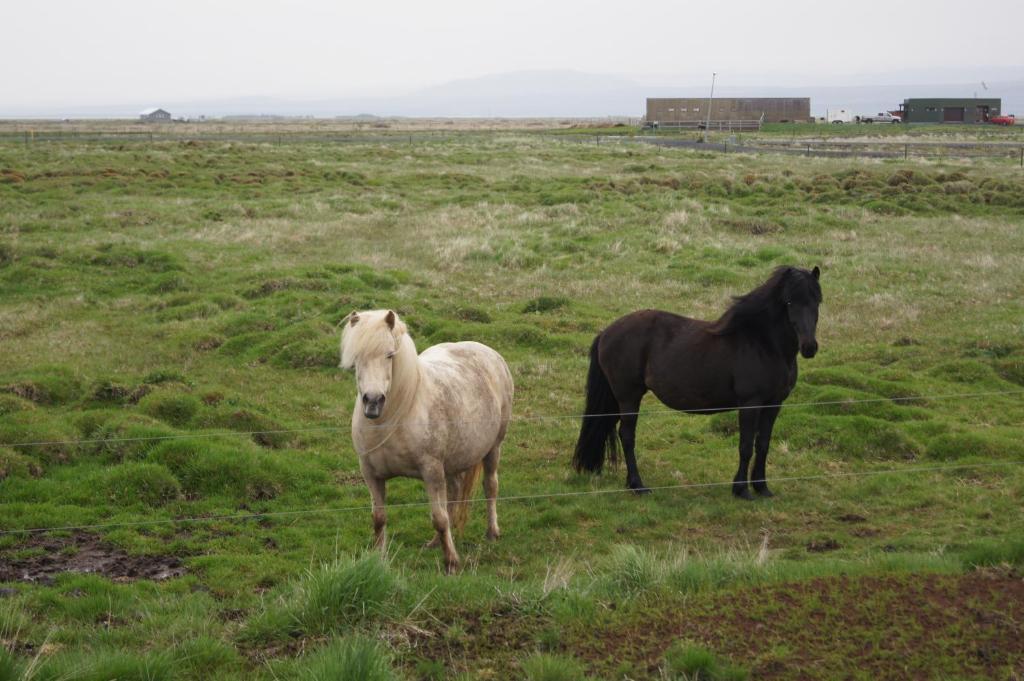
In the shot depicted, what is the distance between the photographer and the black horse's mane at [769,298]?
954 cm

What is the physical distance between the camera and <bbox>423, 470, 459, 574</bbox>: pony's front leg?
298 inches

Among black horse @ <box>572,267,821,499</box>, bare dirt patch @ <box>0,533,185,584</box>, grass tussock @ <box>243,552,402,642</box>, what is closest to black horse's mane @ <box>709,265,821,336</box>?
black horse @ <box>572,267,821,499</box>

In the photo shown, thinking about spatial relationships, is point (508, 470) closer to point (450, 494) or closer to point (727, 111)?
point (450, 494)

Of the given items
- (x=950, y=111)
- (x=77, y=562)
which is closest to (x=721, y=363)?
(x=77, y=562)

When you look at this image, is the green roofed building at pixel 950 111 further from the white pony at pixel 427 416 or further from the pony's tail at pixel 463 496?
the pony's tail at pixel 463 496

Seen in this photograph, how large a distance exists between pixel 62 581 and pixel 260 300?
436 inches

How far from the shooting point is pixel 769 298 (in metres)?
9.77

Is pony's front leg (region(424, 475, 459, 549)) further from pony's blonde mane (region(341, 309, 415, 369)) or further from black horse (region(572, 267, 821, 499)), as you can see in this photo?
black horse (region(572, 267, 821, 499))

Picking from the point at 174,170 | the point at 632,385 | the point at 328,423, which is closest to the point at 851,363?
the point at 632,385

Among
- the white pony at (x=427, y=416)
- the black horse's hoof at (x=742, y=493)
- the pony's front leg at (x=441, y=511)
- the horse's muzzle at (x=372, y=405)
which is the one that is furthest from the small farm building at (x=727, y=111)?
the horse's muzzle at (x=372, y=405)

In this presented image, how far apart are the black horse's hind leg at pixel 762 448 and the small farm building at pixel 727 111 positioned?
333 ft

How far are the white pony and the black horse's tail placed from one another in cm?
187

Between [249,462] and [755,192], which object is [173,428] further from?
[755,192]

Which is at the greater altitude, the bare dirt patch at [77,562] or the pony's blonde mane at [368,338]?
the pony's blonde mane at [368,338]
